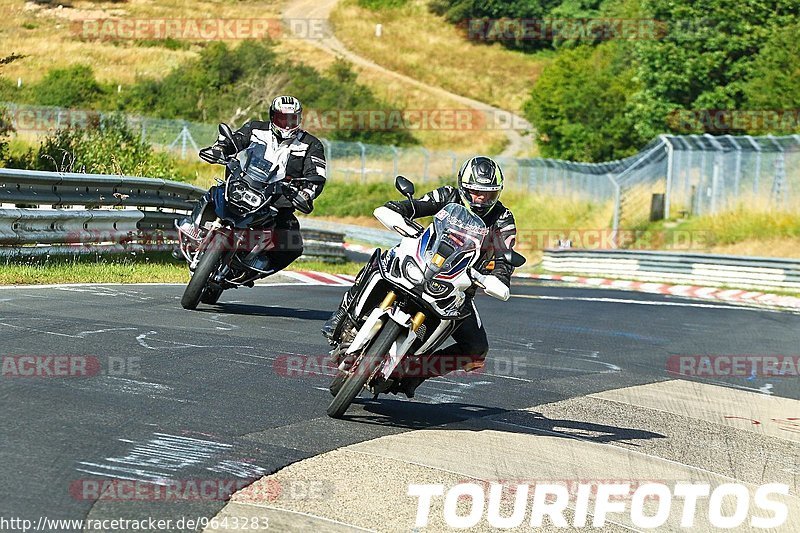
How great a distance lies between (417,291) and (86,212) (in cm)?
883

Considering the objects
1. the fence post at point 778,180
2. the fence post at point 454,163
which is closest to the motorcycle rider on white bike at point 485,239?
the fence post at point 778,180

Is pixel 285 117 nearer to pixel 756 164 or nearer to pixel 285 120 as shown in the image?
pixel 285 120

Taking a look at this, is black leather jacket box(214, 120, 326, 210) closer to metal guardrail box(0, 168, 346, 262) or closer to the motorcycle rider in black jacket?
the motorcycle rider in black jacket

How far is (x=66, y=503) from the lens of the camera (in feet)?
16.8

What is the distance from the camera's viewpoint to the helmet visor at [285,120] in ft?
38.5

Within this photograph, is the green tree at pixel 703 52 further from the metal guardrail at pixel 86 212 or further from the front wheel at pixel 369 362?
the front wheel at pixel 369 362

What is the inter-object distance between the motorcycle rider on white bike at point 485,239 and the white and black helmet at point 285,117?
4.26 meters

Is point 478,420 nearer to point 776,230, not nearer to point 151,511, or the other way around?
point 151,511

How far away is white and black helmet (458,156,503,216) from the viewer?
7.35 metres

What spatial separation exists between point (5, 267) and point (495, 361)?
19.4 feet

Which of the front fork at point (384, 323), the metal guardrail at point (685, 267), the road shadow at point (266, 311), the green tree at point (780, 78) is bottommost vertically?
the metal guardrail at point (685, 267)

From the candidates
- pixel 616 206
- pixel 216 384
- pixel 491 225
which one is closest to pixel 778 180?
pixel 616 206

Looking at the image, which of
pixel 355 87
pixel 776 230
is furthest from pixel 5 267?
pixel 355 87

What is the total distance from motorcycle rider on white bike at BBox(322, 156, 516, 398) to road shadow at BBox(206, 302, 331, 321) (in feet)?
14.9
